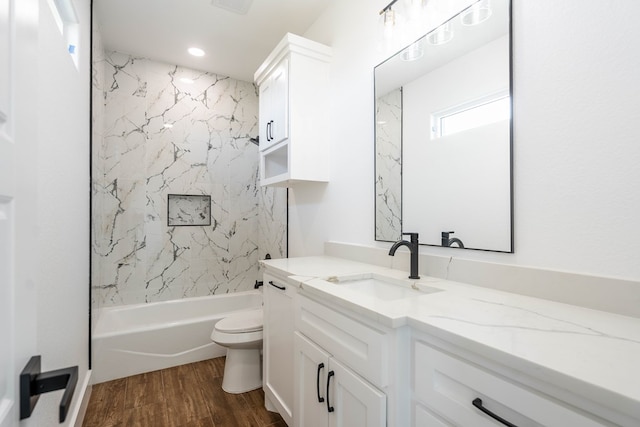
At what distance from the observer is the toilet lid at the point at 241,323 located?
216 cm

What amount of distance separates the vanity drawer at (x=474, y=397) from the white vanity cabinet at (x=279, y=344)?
2.57ft

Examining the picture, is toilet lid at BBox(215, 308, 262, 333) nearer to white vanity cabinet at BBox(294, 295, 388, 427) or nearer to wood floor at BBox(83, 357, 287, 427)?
wood floor at BBox(83, 357, 287, 427)

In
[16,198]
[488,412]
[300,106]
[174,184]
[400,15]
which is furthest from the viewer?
[174,184]

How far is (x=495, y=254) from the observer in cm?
123

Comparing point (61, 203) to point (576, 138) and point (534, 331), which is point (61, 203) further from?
point (576, 138)

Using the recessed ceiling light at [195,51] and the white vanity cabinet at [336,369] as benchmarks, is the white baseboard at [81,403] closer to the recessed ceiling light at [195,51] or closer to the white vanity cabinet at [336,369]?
the white vanity cabinet at [336,369]

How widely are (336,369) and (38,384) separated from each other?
88cm

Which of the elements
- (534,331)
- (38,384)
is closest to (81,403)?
(38,384)

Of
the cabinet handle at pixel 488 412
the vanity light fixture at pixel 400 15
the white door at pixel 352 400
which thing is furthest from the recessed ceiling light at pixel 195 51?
the cabinet handle at pixel 488 412

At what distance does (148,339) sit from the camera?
250 centimetres

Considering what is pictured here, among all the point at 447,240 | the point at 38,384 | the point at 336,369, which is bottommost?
the point at 336,369

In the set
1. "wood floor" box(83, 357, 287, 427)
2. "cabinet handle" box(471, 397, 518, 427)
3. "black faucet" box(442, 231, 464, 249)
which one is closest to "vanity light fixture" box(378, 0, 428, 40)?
"black faucet" box(442, 231, 464, 249)

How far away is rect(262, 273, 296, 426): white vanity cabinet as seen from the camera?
1600 mm

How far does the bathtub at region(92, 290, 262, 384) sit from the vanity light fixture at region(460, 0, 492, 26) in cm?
279
